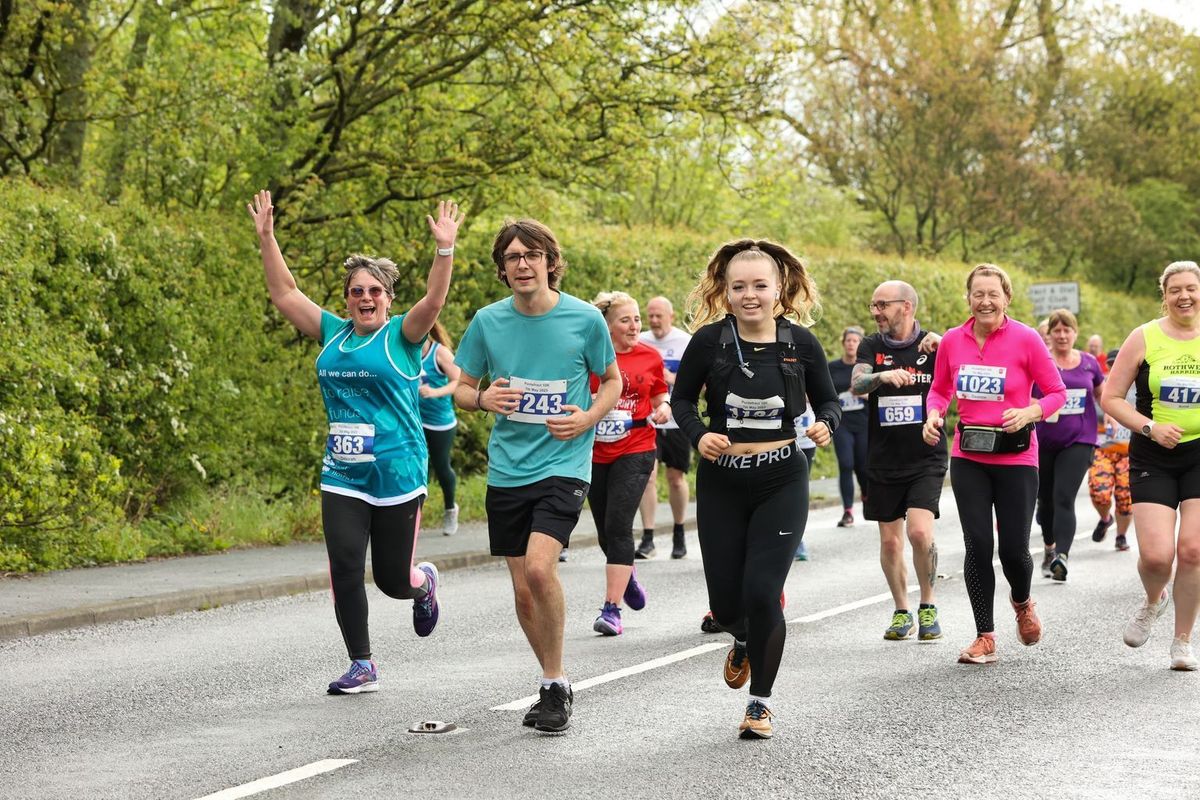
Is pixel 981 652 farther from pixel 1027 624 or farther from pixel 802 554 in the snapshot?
pixel 802 554

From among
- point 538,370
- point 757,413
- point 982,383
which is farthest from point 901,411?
point 538,370

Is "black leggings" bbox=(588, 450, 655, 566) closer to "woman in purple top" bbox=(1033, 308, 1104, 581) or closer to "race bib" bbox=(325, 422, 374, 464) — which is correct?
"race bib" bbox=(325, 422, 374, 464)

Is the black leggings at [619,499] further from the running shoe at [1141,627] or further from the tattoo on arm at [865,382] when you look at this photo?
the running shoe at [1141,627]

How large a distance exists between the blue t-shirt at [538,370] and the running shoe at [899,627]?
319cm

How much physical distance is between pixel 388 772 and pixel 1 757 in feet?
5.02

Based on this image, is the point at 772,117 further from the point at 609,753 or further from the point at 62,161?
the point at 609,753

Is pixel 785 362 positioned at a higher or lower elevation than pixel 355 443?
higher

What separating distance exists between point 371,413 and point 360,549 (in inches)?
23.9

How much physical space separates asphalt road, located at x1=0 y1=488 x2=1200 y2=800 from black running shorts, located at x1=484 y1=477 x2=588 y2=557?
2.53ft

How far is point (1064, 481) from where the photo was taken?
1264cm

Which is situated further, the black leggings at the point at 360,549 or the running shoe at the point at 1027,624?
the running shoe at the point at 1027,624

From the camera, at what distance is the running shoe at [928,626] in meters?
9.46

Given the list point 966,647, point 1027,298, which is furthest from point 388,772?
point 1027,298

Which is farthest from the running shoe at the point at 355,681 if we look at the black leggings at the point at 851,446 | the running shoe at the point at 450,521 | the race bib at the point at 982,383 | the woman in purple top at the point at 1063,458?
the black leggings at the point at 851,446
